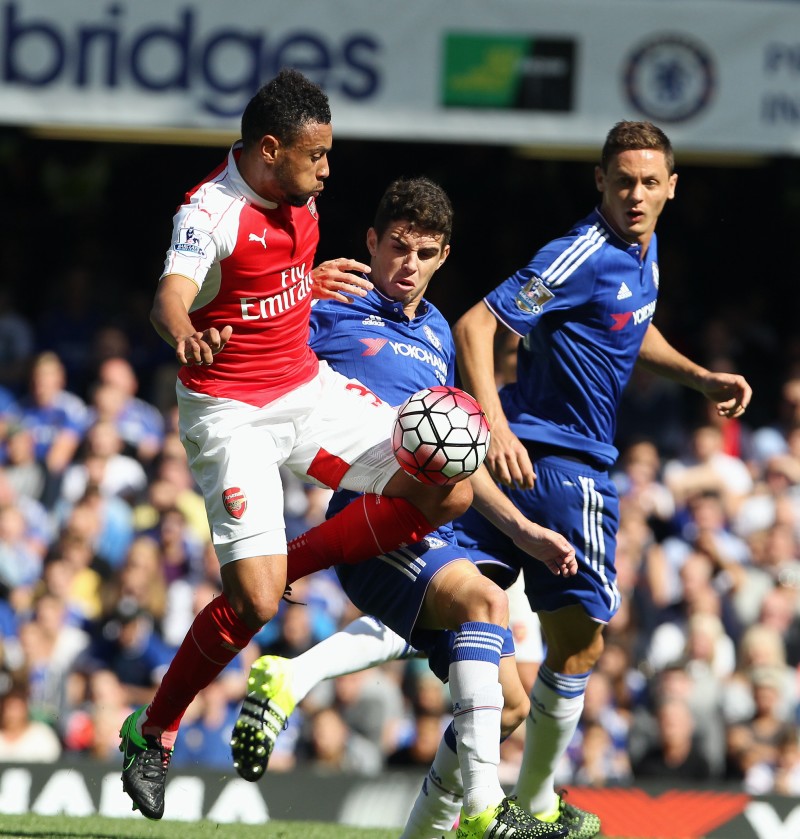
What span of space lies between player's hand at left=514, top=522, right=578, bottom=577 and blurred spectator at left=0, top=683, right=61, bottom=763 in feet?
14.4

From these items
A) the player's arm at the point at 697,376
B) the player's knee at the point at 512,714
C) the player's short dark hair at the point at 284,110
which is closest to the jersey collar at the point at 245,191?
the player's short dark hair at the point at 284,110

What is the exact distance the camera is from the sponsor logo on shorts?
197 inches

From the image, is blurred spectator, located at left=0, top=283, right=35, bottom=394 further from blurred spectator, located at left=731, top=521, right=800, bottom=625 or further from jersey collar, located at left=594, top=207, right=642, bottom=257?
jersey collar, located at left=594, top=207, right=642, bottom=257

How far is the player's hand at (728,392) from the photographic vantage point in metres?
6.12

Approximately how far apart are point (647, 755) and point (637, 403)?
142 inches

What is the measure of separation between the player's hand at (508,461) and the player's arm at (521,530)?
10 centimetres

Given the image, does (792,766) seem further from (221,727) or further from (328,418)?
(328,418)

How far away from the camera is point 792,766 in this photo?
9234mm

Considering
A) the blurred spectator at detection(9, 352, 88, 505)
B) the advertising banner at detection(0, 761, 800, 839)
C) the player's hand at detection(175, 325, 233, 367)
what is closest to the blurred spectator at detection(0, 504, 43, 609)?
the blurred spectator at detection(9, 352, 88, 505)

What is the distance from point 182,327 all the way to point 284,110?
3.14 feet

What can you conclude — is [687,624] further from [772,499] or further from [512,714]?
[512,714]

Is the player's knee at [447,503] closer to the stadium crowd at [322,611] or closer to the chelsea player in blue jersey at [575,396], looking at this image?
the chelsea player in blue jersey at [575,396]

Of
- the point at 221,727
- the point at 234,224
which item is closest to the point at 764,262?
the point at 221,727

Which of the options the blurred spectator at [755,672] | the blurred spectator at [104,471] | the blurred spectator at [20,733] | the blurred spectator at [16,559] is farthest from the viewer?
the blurred spectator at [104,471]
